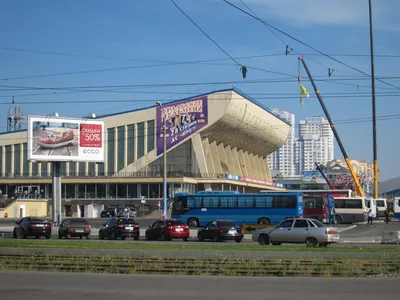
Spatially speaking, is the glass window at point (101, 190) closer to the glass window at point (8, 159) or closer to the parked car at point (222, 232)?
the glass window at point (8, 159)

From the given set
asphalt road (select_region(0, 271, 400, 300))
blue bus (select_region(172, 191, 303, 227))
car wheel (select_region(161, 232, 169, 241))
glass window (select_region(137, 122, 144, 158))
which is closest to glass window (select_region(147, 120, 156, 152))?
glass window (select_region(137, 122, 144, 158))

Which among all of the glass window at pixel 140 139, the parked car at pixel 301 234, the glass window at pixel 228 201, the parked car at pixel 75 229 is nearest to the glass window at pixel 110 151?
the glass window at pixel 140 139

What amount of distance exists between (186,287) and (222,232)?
2094cm

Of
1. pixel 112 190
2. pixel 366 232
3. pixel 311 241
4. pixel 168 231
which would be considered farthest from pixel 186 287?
pixel 112 190

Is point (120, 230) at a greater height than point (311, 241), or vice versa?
point (311, 241)

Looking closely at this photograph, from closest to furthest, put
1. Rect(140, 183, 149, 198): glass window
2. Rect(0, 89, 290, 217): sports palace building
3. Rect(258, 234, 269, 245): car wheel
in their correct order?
1. Rect(258, 234, 269, 245): car wheel
2. Rect(140, 183, 149, 198): glass window
3. Rect(0, 89, 290, 217): sports palace building

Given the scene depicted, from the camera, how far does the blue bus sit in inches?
1971

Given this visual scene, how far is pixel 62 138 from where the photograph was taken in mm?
60281

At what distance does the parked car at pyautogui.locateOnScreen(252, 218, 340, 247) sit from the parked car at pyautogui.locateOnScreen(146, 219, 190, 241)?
7.19 metres

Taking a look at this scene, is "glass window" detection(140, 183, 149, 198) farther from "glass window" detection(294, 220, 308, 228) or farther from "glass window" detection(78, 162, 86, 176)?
"glass window" detection(294, 220, 308, 228)

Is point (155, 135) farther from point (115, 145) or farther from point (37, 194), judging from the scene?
point (37, 194)

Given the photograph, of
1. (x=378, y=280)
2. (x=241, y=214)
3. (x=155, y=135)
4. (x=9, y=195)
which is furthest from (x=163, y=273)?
(x=9, y=195)

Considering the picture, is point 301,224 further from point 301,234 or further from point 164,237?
point 164,237

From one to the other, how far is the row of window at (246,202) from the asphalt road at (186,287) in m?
33.2
